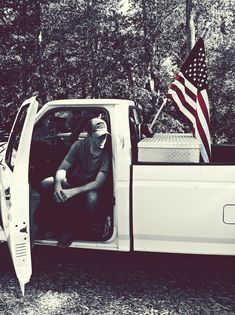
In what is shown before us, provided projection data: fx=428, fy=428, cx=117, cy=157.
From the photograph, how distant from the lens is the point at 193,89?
535 centimetres

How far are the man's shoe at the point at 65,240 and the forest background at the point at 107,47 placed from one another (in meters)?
24.2

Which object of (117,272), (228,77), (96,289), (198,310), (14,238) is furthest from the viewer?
(228,77)

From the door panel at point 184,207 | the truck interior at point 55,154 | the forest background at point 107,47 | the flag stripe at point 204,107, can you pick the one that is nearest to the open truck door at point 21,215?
the truck interior at point 55,154

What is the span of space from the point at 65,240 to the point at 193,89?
2.57 meters

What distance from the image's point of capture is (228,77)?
2922 cm

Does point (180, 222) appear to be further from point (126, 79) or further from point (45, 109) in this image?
point (126, 79)

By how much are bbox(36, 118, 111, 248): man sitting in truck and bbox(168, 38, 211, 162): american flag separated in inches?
57.5

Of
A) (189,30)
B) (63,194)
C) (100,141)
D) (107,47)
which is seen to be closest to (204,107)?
(100,141)

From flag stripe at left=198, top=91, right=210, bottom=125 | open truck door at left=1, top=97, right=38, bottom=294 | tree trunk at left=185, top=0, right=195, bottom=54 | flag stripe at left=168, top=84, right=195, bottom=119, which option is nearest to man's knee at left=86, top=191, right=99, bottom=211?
open truck door at left=1, top=97, right=38, bottom=294

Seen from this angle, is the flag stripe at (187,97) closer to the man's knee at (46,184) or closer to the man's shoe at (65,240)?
the man's knee at (46,184)

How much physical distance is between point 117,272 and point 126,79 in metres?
26.7

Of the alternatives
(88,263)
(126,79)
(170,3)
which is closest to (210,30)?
(170,3)

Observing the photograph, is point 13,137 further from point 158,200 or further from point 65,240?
point 158,200

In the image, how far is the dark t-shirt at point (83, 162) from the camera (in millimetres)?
4129
